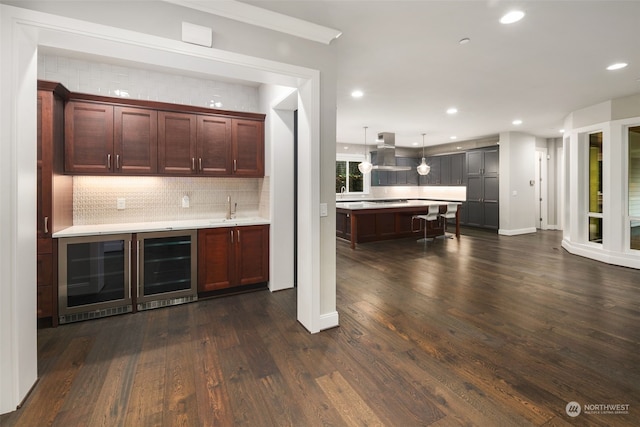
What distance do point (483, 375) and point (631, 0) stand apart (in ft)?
10.0

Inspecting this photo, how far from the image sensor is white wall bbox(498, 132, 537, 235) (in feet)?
26.4

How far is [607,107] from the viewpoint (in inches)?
203

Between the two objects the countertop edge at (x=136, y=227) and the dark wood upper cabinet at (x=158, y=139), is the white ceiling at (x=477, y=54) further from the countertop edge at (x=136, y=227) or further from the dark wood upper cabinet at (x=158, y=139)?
the countertop edge at (x=136, y=227)

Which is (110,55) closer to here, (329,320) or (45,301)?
(45,301)

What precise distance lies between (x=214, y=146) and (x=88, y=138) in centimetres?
125

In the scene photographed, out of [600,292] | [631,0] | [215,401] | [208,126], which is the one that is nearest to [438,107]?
[631,0]

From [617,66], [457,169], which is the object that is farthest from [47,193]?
[457,169]

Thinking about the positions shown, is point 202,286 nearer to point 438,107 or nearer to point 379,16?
point 379,16

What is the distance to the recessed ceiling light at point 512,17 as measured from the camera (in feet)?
8.08

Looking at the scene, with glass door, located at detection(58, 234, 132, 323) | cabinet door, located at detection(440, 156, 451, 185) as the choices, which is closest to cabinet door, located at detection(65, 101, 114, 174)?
glass door, located at detection(58, 234, 132, 323)

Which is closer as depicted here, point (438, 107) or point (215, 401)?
point (215, 401)

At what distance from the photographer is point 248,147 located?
3.92 m

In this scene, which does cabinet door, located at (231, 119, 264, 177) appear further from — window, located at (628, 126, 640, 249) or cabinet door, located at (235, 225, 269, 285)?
window, located at (628, 126, 640, 249)

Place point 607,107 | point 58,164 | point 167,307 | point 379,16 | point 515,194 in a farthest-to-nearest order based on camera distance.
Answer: point 515,194
point 607,107
point 167,307
point 58,164
point 379,16
